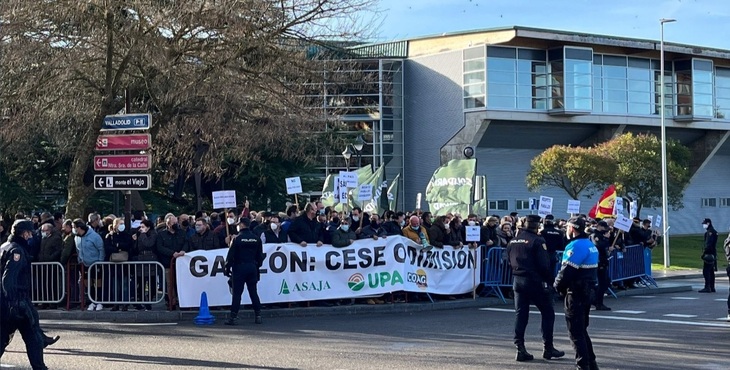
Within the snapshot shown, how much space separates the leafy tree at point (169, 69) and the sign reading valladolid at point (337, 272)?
3476 mm

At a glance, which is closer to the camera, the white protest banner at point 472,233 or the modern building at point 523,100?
the white protest banner at point 472,233

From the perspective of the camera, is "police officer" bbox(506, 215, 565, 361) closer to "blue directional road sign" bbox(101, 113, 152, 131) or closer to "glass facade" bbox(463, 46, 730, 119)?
"blue directional road sign" bbox(101, 113, 152, 131)

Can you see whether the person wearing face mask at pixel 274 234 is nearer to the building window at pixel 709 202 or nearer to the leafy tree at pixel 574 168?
the leafy tree at pixel 574 168

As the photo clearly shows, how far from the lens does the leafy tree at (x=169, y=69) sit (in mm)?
17438

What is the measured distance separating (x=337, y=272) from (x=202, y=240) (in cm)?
257

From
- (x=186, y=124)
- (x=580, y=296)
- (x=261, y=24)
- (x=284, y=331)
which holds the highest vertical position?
(x=261, y=24)

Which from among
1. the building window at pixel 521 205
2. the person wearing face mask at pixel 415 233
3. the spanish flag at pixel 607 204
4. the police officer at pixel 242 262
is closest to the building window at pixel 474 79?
the building window at pixel 521 205

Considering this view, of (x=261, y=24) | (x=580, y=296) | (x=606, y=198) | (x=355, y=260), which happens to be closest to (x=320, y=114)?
(x=261, y=24)

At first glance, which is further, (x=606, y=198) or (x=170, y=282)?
(x=606, y=198)

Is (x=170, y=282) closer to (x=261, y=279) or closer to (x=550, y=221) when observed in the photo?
(x=261, y=279)

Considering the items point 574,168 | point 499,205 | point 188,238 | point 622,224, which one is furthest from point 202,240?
A: point 499,205

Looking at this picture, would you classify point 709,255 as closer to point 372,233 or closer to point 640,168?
point 372,233

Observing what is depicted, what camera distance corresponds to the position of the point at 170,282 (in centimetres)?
1605

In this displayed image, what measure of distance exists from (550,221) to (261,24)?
6942 mm
